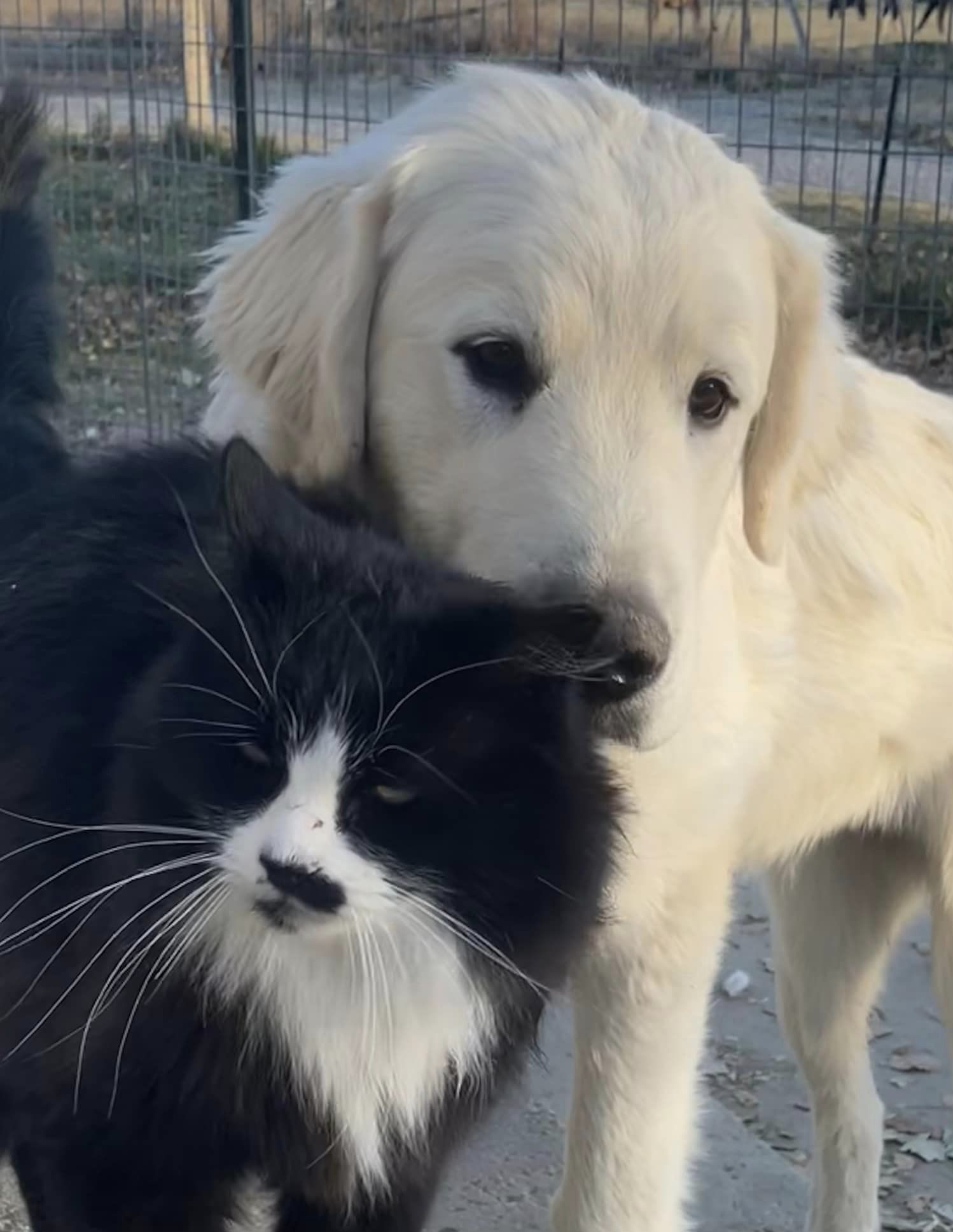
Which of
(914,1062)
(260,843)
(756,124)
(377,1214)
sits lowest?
(914,1062)

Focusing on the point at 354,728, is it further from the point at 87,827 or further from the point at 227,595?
the point at 87,827

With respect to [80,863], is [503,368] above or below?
above

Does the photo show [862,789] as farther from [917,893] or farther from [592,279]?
[592,279]

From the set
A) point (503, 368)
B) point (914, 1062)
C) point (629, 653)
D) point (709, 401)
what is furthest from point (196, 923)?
point (914, 1062)

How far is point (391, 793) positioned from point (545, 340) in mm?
542

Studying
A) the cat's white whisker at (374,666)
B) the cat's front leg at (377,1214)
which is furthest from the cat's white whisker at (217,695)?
the cat's front leg at (377,1214)

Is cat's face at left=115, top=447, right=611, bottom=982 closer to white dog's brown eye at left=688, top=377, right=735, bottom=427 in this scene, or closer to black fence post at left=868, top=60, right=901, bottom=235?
white dog's brown eye at left=688, top=377, right=735, bottom=427

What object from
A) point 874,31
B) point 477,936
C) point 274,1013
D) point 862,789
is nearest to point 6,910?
point 274,1013

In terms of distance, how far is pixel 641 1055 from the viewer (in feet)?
8.09

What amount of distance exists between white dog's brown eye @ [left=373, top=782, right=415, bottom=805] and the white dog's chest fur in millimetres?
136

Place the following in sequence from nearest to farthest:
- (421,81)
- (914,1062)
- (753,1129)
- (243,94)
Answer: (753,1129), (914,1062), (421,81), (243,94)

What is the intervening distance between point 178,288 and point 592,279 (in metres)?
4.69

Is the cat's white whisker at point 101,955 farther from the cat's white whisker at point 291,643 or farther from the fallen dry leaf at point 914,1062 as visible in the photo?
the fallen dry leaf at point 914,1062

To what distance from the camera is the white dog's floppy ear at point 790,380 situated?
2.24 metres
